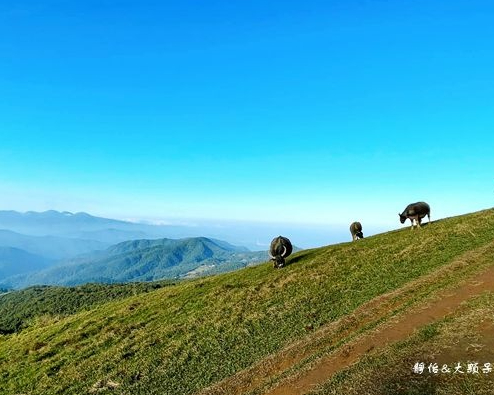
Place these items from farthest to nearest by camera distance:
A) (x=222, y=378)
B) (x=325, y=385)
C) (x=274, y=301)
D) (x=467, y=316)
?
1. (x=274, y=301)
2. (x=222, y=378)
3. (x=467, y=316)
4. (x=325, y=385)

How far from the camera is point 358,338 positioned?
2111cm

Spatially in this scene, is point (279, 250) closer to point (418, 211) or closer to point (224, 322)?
point (418, 211)

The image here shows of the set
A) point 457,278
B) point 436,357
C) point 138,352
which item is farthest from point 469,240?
point 138,352

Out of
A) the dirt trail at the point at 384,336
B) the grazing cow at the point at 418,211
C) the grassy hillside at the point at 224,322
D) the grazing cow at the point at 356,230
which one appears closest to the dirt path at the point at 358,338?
the dirt trail at the point at 384,336

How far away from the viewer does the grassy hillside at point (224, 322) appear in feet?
94.8

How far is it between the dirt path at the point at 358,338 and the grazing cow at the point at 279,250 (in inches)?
872

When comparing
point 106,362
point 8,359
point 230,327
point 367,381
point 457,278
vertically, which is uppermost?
point 457,278

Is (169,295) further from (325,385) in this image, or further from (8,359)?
(325,385)

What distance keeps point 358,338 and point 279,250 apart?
102 ft

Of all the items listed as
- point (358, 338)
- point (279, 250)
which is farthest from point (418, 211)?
point (358, 338)

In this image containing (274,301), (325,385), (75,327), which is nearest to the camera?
(325,385)

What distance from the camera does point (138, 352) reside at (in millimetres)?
33781

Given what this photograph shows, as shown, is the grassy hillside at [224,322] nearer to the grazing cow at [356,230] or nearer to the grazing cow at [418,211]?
the grazing cow at [418,211]

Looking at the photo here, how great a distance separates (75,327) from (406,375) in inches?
1803
